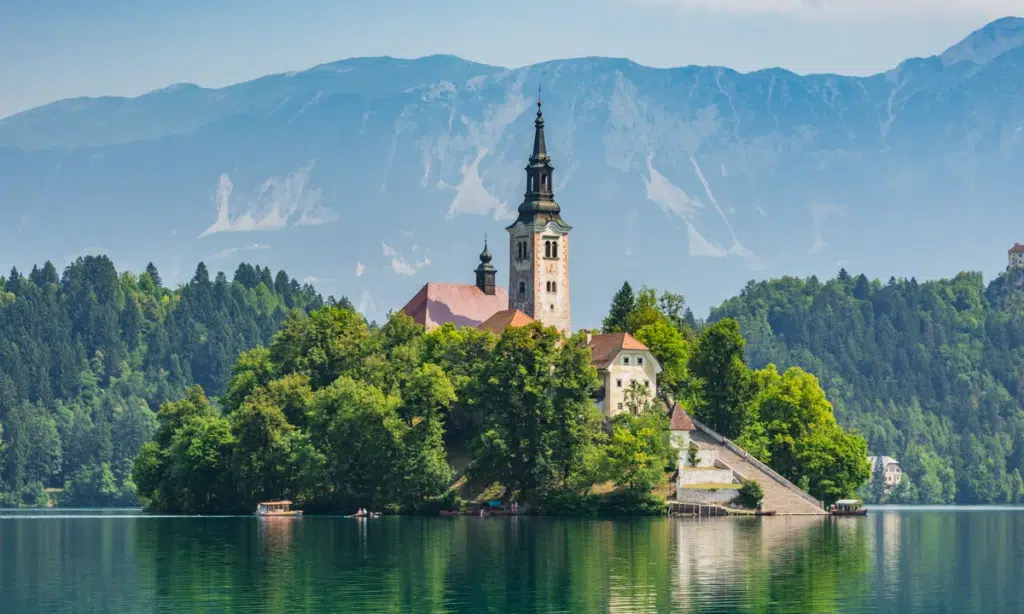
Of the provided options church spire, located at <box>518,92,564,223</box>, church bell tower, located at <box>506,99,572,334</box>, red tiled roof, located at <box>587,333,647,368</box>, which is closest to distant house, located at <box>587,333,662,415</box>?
red tiled roof, located at <box>587,333,647,368</box>

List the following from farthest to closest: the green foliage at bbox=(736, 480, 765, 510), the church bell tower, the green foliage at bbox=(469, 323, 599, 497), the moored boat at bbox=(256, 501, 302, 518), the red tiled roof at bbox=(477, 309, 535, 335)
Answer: the church bell tower → the red tiled roof at bbox=(477, 309, 535, 335) → the moored boat at bbox=(256, 501, 302, 518) → the green foliage at bbox=(736, 480, 765, 510) → the green foliage at bbox=(469, 323, 599, 497)

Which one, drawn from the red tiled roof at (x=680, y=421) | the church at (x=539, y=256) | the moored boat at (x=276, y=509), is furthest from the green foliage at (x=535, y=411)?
the church at (x=539, y=256)

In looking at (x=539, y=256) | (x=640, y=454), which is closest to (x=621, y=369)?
(x=640, y=454)

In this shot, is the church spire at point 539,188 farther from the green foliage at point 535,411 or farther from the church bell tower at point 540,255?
the green foliage at point 535,411

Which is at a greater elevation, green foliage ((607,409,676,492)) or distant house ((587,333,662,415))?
distant house ((587,333,662,415))

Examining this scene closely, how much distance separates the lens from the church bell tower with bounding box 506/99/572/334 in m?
146

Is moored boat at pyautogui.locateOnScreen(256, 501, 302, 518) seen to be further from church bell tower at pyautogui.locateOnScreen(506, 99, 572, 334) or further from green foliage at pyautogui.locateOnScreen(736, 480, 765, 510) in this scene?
church bell tower at pyautogui.locateOnScreen(506, 99, 572, 334)

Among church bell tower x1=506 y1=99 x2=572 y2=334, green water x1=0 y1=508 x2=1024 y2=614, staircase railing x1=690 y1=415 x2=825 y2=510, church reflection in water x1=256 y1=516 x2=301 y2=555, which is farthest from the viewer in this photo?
church bell tower x1=506 y1=99 x2=572 y2=334

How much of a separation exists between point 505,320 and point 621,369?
39.6 feet

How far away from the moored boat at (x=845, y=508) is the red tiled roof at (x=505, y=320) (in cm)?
2657

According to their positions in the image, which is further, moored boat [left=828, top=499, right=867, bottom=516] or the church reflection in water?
moored boat [left=828, top=499, right=867, bottom=516]

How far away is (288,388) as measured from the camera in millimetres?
131000

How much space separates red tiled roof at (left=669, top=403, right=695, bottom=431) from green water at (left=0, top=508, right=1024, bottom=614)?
18835 mm

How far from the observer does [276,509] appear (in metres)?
123
